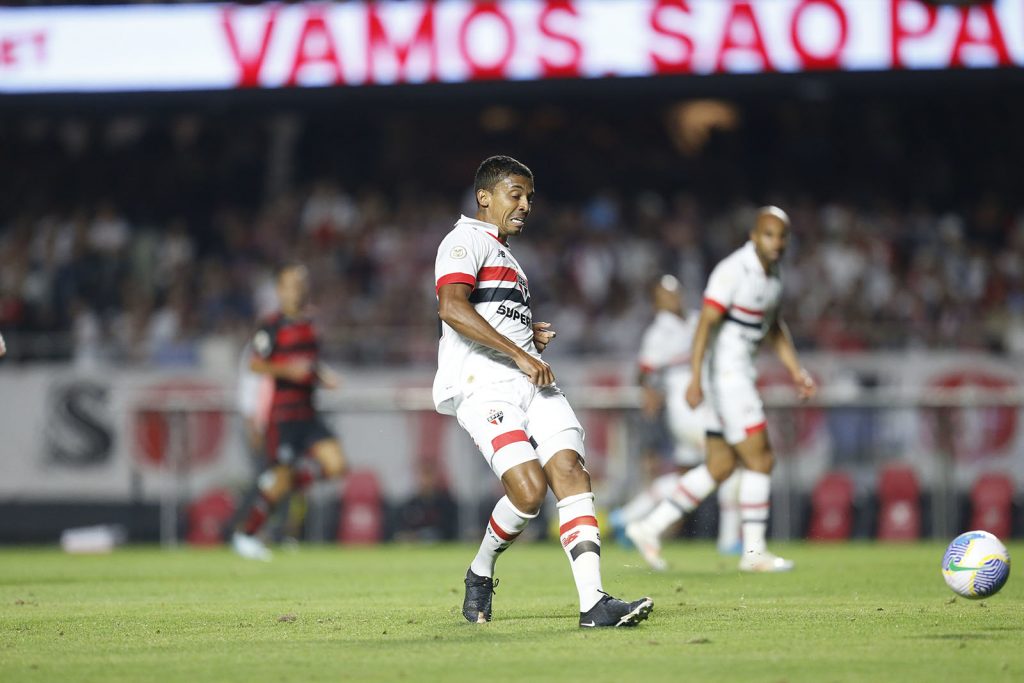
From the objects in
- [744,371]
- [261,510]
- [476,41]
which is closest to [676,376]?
[744,371]

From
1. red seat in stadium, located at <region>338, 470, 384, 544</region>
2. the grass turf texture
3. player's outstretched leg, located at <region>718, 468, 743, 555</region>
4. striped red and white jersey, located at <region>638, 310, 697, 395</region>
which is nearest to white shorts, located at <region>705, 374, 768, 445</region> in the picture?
the grass turf texture

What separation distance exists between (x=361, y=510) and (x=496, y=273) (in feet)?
35.2

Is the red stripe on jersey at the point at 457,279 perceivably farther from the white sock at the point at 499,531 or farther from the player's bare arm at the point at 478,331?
the white sock at the point at 499,531

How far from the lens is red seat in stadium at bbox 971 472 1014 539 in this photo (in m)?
17.2

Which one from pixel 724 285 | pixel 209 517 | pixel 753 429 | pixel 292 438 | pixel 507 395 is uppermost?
pixel 724 285

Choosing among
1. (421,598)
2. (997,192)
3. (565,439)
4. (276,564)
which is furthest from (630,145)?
(565,439)

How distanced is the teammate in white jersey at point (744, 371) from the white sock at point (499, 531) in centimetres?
375

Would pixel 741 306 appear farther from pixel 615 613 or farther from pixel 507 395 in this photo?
pixel 615 613

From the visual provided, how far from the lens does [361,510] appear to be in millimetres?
18406

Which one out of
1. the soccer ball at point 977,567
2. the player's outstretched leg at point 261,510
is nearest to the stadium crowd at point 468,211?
the player's outstretched leg at point 261,510

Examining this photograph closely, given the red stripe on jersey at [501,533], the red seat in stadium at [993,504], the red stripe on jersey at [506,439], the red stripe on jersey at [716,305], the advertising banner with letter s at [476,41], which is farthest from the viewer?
the advertising banner with letter s at [476,41]

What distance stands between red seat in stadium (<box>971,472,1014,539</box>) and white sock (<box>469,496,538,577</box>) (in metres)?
10.4

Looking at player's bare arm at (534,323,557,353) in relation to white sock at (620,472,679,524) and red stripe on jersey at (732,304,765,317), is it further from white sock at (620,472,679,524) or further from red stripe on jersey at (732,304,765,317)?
white sock at (620,472,679,524)

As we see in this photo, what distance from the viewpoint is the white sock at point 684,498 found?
12.1 meters
